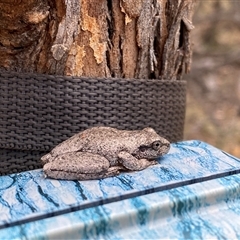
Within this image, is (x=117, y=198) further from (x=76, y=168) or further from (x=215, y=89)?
(x=215, y=89)

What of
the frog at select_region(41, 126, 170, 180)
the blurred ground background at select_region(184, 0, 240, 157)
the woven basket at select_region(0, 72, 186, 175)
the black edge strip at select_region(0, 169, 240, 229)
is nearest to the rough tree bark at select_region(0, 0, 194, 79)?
the woven basket at select_region(0, 72, 186, 175)

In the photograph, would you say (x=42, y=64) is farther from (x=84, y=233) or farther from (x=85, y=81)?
(x=84, y=233)

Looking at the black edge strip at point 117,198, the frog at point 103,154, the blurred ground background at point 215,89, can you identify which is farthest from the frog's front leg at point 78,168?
the blurred ground background at point 215,89

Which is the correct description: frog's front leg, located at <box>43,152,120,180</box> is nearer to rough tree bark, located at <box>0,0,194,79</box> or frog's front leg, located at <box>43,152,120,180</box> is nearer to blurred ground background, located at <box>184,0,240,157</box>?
rough tree bark, located at <box>0,0,194,79</box>

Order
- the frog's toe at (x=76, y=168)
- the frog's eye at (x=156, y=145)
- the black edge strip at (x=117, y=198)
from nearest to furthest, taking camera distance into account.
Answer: the black edge strip at (x=117, y=198)
the frog's toe at (x=76, y=168)
the frog's eye at (x=156, y=145)

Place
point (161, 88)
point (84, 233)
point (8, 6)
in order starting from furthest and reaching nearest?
point (161, 88) → point (8, 6) → point (84, 233)

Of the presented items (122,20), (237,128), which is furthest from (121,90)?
(237,128)

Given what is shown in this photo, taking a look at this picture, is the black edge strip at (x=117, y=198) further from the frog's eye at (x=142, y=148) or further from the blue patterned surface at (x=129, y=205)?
the frog's eye at (x=142, y=148)
